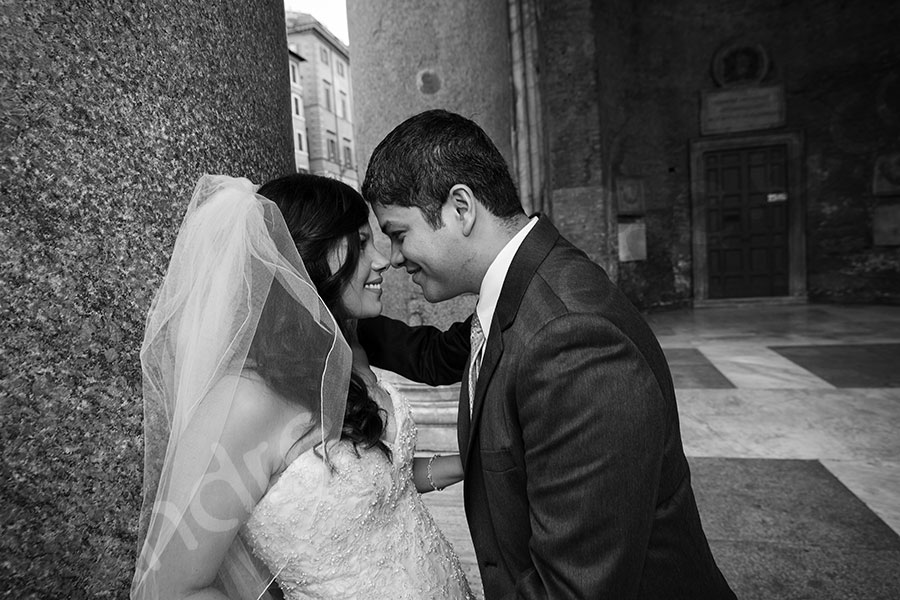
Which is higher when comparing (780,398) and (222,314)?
(222,314)

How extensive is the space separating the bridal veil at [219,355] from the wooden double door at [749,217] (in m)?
10.1

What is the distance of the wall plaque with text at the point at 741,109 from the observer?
31.3ft

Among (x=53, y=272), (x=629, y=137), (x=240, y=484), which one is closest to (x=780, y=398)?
(x=240, y=484)

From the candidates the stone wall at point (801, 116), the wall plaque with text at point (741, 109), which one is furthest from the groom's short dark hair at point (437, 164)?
the wall plaque with text at point (741, 109)

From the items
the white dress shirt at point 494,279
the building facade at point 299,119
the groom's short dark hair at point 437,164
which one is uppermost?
the building facade at point 299,119

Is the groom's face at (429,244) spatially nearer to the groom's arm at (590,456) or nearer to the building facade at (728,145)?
the groom's arm at (590,456)

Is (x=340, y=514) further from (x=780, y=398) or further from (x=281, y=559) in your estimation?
(x=780, y=398)

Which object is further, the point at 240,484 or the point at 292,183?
the point at 292,183

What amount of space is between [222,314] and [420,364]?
96 cm

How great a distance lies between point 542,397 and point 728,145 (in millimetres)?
10335

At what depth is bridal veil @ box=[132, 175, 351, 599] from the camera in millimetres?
861

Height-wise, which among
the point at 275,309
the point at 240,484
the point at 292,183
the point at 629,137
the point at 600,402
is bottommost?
the point at 240,484

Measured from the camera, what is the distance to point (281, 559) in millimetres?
1184

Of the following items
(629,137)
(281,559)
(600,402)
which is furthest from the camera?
(629,137)
